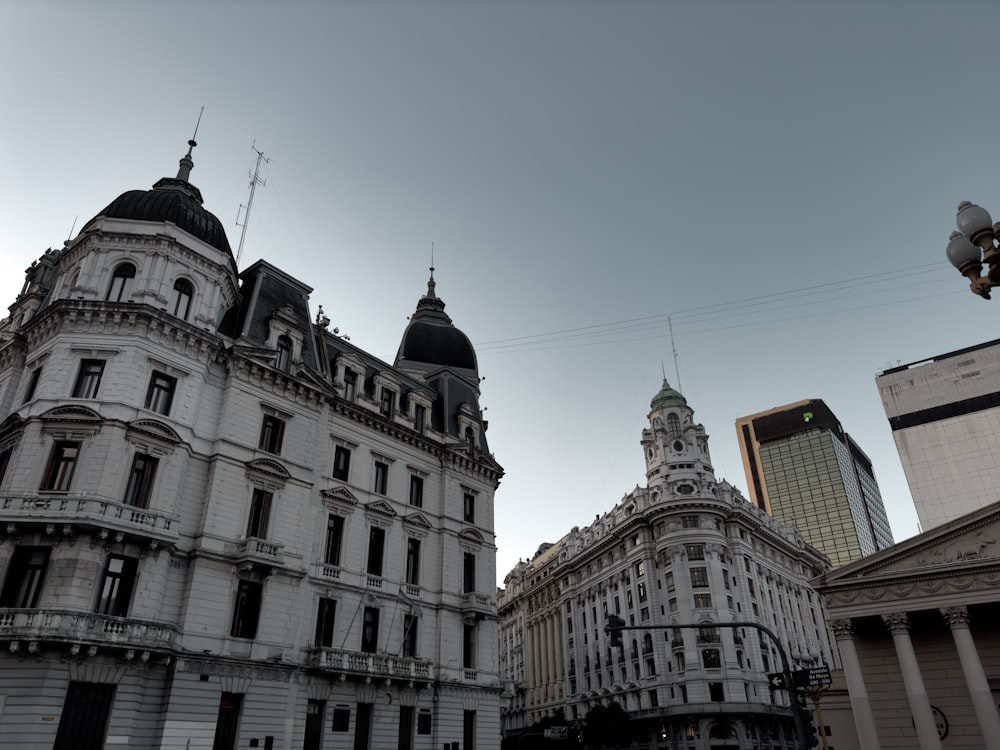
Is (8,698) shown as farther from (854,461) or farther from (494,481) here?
(854,461)

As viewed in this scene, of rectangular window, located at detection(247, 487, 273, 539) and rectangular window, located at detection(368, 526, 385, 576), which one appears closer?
rectangular window, located at detection(247, 487, 273, 539)

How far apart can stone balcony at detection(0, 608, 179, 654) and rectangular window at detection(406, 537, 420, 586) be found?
15.2 meters

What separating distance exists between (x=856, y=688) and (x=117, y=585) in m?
36.7

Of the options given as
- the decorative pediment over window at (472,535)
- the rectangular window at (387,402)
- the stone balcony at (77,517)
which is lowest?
the stone balcony at (77,517)

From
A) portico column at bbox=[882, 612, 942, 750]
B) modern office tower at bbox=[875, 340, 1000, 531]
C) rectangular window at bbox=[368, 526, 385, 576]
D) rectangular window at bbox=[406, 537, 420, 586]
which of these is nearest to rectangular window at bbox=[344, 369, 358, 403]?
rectangular window at bbox=[368, 526, 385, 576]

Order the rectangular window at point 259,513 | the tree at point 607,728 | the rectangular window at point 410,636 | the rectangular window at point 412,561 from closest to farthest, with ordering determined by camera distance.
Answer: the rectangular window at point 259,513 < the rectangular window at point 410,636 < the rectangular window at point 412,561 < the tree at point 607,728

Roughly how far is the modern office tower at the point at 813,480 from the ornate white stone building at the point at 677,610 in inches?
2656

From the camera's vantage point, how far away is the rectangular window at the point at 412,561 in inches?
1585

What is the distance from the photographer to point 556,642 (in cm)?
10738

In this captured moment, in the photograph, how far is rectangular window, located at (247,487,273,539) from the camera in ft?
110

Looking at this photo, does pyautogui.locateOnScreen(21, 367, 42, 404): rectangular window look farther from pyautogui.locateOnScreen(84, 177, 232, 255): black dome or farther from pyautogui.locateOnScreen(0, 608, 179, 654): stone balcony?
pyautogui.locateOnScreen(0, 608, 179, 654): stone balcony

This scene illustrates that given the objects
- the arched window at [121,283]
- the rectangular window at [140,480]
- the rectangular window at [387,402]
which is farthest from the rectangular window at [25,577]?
the rectangular window at [387,402]

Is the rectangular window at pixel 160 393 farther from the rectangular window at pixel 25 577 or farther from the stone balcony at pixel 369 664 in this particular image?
the stone balcony at pixel 369 664

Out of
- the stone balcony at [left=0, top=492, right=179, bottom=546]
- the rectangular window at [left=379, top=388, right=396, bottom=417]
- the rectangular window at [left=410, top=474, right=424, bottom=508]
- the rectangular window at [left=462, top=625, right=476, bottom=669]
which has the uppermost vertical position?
the rectangular window at [left=379, top=388, right=396, bottom=417]
